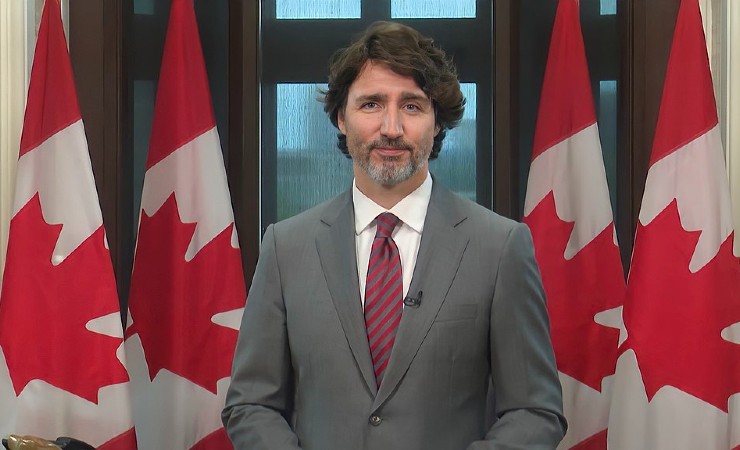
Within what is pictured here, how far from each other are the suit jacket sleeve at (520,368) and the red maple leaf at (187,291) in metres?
1.37

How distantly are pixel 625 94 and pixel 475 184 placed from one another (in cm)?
60

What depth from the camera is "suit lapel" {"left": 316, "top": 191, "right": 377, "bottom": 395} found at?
1839 mm

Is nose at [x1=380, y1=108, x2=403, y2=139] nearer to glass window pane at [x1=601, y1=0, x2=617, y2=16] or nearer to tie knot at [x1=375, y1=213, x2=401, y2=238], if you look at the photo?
tie knot at [x1=375, y1=213, x2=401, y2=238]

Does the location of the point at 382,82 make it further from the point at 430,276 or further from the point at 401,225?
the point at 430,276

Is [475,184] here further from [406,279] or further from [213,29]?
[406,279]

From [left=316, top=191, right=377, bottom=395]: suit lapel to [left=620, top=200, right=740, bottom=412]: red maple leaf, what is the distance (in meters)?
1.15

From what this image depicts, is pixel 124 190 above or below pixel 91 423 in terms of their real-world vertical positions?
above

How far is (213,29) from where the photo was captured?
3.45 meters

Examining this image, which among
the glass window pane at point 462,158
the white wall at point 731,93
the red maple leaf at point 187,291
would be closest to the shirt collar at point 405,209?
the red maple leaf at point 187,291

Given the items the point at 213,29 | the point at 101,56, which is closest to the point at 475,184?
the point at 213,29

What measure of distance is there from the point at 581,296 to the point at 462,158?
2.34 feet

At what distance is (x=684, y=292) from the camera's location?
2.74 metres

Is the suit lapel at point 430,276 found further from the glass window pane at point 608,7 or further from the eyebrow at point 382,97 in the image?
the glass window pane at point 608,7

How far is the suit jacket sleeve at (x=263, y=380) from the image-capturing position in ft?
6.06
